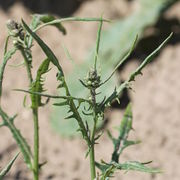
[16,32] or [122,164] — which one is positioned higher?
[16,32]

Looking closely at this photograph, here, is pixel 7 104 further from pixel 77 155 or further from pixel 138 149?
pixel 138 149

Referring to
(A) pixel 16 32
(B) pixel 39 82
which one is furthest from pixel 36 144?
(A) pixel 16 32

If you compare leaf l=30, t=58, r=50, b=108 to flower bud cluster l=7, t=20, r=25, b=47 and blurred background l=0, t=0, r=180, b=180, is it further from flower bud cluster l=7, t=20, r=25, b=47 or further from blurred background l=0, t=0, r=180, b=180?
blurred background l=0, t=0, r=180, b=180

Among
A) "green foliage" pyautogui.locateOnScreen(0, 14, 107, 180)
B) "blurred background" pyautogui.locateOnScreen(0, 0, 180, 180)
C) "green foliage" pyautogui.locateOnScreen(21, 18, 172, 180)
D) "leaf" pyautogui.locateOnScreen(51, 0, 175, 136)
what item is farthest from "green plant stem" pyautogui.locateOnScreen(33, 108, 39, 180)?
"leaf" pyautogui.locateOnScreen(51, 0, 175, 136)

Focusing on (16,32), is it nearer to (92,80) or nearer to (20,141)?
(92,80)

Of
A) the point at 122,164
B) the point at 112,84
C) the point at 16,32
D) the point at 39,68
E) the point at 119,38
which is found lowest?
the point at 122,164

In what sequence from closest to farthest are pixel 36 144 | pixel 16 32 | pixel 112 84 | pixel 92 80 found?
1. pixel 92 80
2. pixel 16 32
3. pixel 36 144
4. pixel 112 84

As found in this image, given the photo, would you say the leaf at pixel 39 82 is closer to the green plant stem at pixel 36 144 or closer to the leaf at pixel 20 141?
the green plant stem at pixel 36 144

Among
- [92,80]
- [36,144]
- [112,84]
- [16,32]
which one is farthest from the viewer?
[112,84]

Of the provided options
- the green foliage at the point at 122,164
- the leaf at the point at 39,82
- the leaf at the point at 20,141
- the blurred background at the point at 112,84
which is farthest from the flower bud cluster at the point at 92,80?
the blurred background at the point at 112,84
